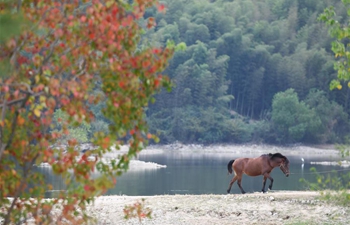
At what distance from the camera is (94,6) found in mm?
6336

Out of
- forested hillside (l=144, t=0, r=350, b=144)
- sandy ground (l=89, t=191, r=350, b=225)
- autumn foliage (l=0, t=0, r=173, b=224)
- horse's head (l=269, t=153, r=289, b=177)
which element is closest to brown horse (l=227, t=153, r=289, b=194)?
horse's head (l=269, t=153, r=289, b=177)

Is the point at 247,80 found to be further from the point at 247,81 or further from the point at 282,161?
the point at 282,161

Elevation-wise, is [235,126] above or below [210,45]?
below

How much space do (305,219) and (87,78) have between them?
889 centimetres

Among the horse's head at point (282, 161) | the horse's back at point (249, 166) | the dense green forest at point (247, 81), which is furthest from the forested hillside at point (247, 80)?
the horse's head at point (282, 161)

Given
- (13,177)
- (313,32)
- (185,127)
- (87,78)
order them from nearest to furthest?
(87,78) < (13,177) < (185,127) < (313,32)

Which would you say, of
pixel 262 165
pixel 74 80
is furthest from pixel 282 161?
pixel 74 80

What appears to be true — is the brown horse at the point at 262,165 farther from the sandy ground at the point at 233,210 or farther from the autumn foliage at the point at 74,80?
the autumn foliage at the point at 74,80

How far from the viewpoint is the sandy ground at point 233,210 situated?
1414cm

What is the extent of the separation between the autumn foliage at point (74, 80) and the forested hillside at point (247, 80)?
8610 cm

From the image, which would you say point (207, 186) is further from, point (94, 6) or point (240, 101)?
point (240, 101)

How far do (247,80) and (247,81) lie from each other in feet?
0.47

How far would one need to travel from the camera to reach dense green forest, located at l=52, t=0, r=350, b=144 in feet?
312

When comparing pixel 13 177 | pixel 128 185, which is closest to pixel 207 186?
pixel 128 185
